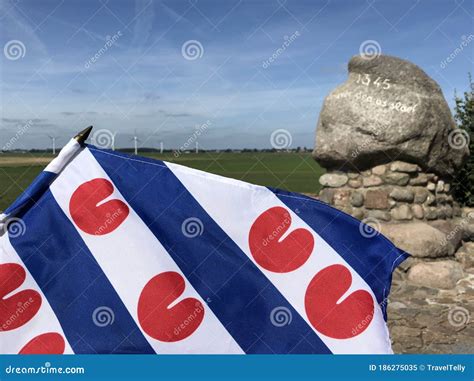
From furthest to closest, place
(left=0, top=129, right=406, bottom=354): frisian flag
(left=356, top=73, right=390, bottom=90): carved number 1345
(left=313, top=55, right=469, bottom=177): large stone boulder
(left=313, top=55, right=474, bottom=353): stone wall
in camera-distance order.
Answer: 1. (left=356, top=73, right=390, bottom=90): carved number 1345
2. (left=313, top=55, right=469, bottom=177): large stone boulder
3. (left=313, top=55, right=474, bottom=353): stone wall
4. (left=0, top=129, right=406, bottom=354): frisian flag

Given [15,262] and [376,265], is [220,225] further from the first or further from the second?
[15,262]

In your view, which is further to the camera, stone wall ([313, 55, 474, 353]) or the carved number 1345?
the carved number 1345

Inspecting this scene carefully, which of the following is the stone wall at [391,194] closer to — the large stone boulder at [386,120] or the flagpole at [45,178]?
the large stone boulder at [386,120]

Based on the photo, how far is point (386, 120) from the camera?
6.60 meters

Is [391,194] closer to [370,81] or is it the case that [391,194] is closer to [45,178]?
[370,81]

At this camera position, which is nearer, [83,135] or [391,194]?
[83,135]

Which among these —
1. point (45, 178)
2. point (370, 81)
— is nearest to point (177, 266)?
point (45, 178)

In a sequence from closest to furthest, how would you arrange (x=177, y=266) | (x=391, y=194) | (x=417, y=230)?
(x=177, y=266), (x=417, y=230), (x=391, y=194)

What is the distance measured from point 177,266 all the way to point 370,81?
18.2ft

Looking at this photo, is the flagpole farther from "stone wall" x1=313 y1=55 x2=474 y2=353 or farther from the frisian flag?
"stone wall" x1=313 y1=55 x2=474 y2=353

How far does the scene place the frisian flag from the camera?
204cm

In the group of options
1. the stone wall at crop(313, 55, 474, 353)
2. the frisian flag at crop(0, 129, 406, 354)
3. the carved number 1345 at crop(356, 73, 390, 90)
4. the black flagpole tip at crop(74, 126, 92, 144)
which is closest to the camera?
the frisian flag at crop(0, 129, 406, 354)

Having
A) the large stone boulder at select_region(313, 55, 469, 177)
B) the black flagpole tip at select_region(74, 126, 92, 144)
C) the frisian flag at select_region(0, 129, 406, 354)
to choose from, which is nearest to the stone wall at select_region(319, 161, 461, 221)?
the large stone boulder at select_region(313, 55, 469, 177)

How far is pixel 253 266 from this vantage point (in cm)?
217
